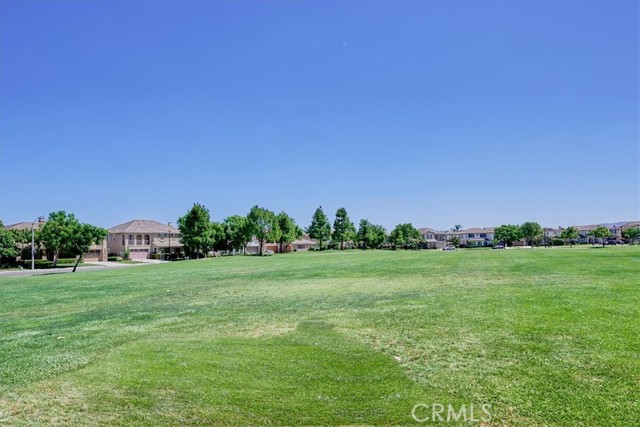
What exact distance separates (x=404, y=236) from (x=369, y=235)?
13553 millimetres

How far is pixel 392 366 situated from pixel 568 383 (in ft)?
7.27

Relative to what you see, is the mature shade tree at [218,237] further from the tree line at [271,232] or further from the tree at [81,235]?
the tree at [81,235]

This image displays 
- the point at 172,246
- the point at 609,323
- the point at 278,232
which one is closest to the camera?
the point at 609,323

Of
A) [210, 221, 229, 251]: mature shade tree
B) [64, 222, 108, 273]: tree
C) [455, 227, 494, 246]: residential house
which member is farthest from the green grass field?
[455, 227, 494, 246]: residential house

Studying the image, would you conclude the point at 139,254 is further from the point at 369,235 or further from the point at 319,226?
the point at 369,235

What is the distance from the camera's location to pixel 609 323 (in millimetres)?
8336

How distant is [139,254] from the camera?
304 ft

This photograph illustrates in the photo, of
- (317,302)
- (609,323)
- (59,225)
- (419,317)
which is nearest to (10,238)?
(59,225)

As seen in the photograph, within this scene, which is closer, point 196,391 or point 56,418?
point 56,418

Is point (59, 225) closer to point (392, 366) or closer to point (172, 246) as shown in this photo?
point (172, 246)

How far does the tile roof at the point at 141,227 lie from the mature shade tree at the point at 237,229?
19.9 m

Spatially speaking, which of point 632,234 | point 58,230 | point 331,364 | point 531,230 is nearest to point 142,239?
point 58,230

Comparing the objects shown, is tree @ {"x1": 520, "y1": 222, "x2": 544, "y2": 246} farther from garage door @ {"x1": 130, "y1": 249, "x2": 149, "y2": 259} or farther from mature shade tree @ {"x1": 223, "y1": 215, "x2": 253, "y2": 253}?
garage door @ {"x1": 130, "y1": 249, "x2": 149, "y2": 259}

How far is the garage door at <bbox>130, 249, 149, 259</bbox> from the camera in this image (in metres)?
91.1
